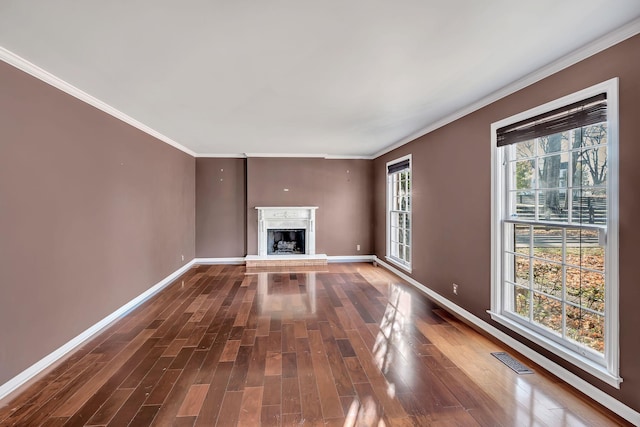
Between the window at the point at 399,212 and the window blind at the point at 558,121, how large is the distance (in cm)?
235

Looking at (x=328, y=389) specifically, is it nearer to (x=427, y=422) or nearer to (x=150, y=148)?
(x=427, y=422)

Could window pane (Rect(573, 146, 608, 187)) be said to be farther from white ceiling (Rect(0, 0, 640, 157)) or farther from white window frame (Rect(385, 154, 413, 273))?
white window frame (Rect(385, 154, 413, 273))

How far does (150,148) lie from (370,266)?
4.68m

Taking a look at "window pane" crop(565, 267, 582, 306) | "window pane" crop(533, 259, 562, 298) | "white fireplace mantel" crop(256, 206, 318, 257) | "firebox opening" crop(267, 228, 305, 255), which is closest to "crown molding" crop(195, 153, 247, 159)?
"white fireplace mantel" crop(256, 206, 318, 257)

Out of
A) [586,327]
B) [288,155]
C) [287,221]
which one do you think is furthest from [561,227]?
[288,155]

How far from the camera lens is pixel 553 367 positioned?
2.43 m

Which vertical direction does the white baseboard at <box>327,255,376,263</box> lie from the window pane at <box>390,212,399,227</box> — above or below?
below

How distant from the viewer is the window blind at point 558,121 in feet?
6.86

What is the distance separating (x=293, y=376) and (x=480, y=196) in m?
2.62

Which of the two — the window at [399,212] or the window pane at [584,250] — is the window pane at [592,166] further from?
the window at [399,212]

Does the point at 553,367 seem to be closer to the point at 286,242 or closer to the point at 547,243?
the point at 547,243

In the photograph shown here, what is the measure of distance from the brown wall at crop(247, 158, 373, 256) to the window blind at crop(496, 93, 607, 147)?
4306 mm

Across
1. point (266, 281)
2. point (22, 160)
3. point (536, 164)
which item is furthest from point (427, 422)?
point (266, 281)

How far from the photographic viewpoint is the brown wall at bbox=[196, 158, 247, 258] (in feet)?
22.6
